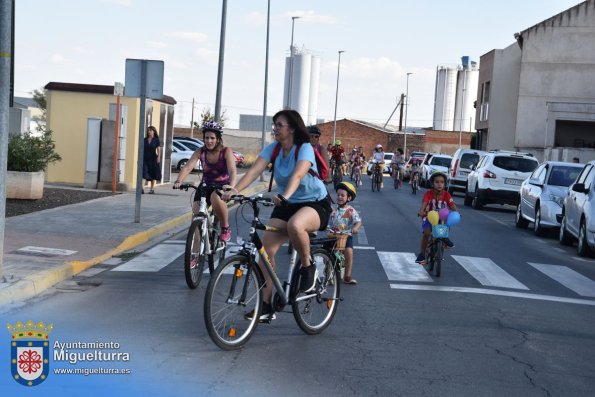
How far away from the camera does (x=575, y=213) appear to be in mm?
17609

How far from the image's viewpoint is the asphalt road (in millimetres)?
6461

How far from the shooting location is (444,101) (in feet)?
366

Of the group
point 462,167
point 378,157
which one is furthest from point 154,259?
point 462,167

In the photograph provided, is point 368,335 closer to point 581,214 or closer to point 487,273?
point 487,273

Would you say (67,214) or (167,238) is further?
(67,214)

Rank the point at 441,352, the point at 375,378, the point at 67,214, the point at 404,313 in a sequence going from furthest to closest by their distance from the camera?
the point at 67,214 < the point at 404,313 < the point at 441,352 < the point at 375,378

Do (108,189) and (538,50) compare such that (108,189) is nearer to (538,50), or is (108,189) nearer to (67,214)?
(67,214)

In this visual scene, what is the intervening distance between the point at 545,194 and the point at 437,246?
29.2 feet

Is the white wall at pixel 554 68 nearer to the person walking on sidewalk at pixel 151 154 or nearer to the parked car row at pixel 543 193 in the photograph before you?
the parked car row at pixel 543 193

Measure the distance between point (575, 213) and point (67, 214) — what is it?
29.8 ft

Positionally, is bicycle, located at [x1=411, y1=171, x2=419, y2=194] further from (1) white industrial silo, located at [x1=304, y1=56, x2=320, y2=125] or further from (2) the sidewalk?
(1) white industrial silo, located at [x1=304, y1=56, x2=320, y2=125]

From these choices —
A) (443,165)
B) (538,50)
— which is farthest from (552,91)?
(443,165)

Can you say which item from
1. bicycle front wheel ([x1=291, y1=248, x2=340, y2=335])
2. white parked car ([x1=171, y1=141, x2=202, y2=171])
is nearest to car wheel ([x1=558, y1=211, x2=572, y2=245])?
bicycle front wheel ([x1=291, y1=248, x2=340, y2=335])

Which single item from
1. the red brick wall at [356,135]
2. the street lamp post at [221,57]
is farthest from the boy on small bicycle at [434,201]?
the red brick wall at [356,135]
